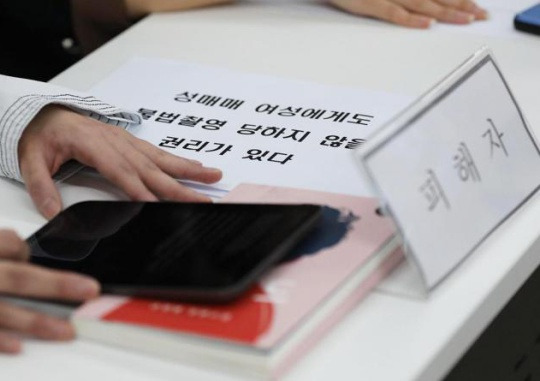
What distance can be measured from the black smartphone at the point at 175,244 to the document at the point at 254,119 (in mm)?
114

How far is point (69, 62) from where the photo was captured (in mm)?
1501

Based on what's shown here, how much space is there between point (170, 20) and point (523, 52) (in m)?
0.46

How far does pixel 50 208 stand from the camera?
913mm

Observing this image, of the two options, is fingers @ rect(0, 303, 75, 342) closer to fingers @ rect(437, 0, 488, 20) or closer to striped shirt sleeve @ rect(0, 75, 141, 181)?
striped shirt sleeve @ rect(0, 75, 141, 181)

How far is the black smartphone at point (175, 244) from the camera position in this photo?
72cm

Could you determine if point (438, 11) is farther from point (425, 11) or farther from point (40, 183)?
point (40, 183)

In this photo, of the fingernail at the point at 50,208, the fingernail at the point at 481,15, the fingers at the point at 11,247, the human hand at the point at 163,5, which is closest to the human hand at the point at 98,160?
the fingernail at the point at 50,208

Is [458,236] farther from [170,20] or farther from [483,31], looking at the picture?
[170,20]

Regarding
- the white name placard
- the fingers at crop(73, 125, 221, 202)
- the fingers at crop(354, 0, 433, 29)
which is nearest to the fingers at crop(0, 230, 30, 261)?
the fingers at crop(73, 125, 221, 202)

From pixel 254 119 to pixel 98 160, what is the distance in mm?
177

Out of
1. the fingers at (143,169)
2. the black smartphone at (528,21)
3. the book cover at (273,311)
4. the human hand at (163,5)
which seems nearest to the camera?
the book cover at (273,311)

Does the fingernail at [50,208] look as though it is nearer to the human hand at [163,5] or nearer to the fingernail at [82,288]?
the fingernail at [82,288]

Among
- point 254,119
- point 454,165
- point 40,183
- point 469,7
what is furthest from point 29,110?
point 469,7

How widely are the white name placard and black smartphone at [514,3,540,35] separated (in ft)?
Answer: 1.21
